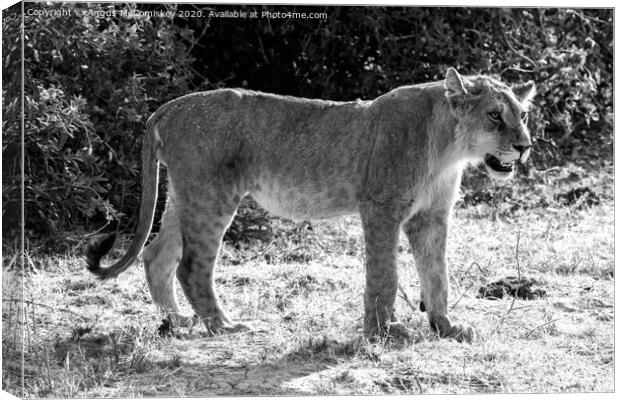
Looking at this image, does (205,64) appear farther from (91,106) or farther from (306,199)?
(306,199)

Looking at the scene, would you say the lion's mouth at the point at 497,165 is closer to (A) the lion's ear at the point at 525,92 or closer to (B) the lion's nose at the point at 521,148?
(B) the lion's nose at the point at 521,148

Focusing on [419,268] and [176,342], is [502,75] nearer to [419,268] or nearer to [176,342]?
[419,268]

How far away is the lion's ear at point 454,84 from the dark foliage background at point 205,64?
703mm

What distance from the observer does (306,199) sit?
575cm

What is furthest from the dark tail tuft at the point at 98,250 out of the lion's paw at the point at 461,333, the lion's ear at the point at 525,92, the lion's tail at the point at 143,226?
the lion's ear at the point at 525,92

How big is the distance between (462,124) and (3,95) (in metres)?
1.96

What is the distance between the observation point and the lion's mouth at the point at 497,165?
5539 millimetres

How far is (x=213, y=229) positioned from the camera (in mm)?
5707

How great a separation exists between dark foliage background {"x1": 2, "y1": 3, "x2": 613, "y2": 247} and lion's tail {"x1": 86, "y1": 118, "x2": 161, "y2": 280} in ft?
1.78

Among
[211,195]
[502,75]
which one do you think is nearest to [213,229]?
[211,195]

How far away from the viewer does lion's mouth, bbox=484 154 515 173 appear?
554 centimetres

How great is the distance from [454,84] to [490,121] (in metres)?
0.22

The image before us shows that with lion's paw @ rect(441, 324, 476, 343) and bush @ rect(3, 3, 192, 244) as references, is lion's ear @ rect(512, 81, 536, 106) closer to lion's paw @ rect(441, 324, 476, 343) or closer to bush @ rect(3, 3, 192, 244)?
lion's paw @ rect(441, 324, 476, 343)

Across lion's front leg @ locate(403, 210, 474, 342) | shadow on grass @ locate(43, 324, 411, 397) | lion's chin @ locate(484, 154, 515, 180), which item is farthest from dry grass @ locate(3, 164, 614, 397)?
lion's chin @ locate(484, 154, 515, 180)
